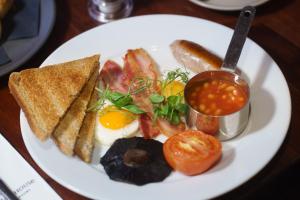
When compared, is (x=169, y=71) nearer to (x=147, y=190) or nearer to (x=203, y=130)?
(x=203, y=130)

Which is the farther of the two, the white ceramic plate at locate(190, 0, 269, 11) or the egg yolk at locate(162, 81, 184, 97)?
the white ceramic plate at locate(190, 0, 269, 11)

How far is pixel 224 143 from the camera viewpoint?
1443mm

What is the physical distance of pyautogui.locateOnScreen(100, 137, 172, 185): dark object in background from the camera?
1323 millimetres

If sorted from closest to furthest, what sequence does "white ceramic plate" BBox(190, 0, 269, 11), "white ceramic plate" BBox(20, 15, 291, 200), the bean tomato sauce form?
"white ceramic plate" BBox(20, 15, 291, 200) → the bean tomato sauce → "white ceramic plate" BBox(190, 0, 269, 11)

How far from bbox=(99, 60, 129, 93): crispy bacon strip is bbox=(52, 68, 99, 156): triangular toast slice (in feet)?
0.20

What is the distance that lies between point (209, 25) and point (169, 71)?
0.25m

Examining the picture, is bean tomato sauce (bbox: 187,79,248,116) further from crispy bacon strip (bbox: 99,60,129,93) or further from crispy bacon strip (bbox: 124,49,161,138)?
crispy bacon strip (bbox: 99,60,129,93)

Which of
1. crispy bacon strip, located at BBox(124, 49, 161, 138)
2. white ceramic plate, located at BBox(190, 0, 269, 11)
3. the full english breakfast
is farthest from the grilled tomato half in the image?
white ceramic plate, located at BBox(190, 0, 269, 11)

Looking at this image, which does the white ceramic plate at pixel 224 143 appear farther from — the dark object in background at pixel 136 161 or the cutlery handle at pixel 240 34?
the cutlery handle at pixel 240 34

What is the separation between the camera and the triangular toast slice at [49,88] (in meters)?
1.50

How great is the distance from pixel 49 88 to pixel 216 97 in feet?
1.91

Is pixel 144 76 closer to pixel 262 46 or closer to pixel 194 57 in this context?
pixel 194 57

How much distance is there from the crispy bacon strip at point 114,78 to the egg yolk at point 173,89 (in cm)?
15

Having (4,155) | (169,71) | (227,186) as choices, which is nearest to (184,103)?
(169,71)
